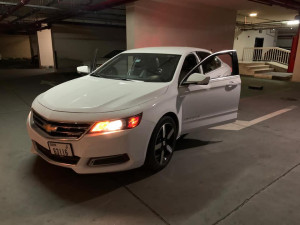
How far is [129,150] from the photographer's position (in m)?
2.21

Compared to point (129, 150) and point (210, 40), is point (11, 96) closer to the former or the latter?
point (129, 150)

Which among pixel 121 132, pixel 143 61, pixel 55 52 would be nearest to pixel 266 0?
pixel 143 61

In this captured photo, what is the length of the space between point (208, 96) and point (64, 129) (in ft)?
6.48

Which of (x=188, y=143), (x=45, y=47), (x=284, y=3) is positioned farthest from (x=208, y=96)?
(x=45, y=47)

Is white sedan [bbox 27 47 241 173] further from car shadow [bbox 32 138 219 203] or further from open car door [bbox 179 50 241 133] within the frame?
car shadow [bbox 32 138 219 203]

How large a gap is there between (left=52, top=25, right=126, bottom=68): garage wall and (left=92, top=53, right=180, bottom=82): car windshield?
11975 millimetres

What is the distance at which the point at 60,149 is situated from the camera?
2197mm

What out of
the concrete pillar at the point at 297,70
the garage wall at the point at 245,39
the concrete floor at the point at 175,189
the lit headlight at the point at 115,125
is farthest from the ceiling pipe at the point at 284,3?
the garage wall at the point at 245,39

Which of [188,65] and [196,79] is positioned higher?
[188,65]

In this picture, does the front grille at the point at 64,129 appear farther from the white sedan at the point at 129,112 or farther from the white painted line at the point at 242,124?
the white painted line at the point at 242,124

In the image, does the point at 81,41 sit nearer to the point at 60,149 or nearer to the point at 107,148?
the point at 60,149

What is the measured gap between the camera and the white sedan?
2141 millimetres

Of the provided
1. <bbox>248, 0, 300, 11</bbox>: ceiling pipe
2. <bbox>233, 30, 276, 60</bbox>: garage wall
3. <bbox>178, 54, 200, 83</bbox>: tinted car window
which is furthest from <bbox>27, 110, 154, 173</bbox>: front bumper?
<bbox>233, 30, 276, 60</bbox>: garage wall

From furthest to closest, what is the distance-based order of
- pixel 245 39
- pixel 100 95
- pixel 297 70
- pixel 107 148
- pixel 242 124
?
pixel 245 39, pixel 297 70, pixel 242 124, pixel 100 95, pixel 107 148
